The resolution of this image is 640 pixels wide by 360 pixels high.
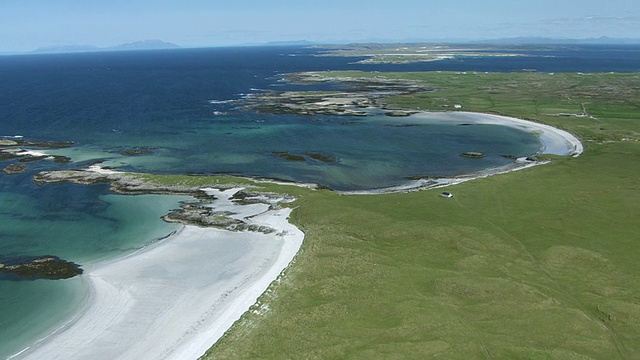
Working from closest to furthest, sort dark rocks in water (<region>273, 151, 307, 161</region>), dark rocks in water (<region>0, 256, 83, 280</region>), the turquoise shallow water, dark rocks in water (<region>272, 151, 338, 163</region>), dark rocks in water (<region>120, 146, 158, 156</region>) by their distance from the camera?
1. the turquoise shallow water
2. dark rocks in water (<region>0, 256, 83, 280</region>)
3. dark rocks in water (<region>272, 151, 338, 163</region>)
4. dark rocks in water (<region>273, 151, 307, 161</region>)
5. dark rocks in water (<region>120, 146, 158, 156</region>)

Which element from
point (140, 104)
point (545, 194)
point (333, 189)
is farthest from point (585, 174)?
point (140, 104)

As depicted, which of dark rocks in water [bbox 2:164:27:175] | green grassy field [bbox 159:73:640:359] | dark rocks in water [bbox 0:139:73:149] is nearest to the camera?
green grassy field [bbox 159:73:640:359]

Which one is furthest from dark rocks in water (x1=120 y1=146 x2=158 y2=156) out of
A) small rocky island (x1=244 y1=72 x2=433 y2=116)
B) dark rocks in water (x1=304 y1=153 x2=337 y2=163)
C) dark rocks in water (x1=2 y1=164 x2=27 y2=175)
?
small rocky island (x1=244 y1=72 x2=433 y2=116)

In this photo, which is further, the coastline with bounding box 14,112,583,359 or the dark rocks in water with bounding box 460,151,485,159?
the dark rocks in water with bounding box 460,151,485,159

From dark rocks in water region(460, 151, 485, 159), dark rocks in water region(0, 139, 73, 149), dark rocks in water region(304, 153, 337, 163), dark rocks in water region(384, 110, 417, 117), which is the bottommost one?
dark rocks in water region(460, 151, 485, 159)

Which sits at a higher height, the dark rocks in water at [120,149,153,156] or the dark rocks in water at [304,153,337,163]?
the dark rocks in water at [120,149,153,156]

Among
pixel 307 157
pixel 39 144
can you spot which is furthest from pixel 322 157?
pixel 39 144

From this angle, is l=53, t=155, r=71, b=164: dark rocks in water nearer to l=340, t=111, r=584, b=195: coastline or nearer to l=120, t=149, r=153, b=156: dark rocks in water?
l=120, t=149, r=153, b=156: dark rocks in water

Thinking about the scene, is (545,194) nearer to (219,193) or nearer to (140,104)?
(219,193)
